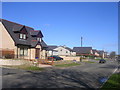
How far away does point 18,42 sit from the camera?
2977 centimetres

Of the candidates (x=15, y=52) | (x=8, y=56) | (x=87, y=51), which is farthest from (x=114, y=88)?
(x=87, y=51)

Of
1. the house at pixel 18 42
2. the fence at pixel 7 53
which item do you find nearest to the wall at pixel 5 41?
the house at pixel 18 42

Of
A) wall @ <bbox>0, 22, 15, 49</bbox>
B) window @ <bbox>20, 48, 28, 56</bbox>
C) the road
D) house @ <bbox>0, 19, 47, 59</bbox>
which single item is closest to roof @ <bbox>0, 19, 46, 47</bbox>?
house @ <bbox>0, 19, 47, 59</bbox>

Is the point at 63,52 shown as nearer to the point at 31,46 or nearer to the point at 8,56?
the point at 31,46

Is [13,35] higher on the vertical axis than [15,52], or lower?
higher

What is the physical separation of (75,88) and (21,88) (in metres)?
3.22

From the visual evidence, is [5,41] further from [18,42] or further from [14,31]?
[14,31]

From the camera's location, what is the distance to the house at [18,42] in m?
29.1

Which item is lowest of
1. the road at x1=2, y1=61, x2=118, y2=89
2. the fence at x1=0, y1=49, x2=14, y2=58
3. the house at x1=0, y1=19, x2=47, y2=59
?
the road at x1=2, y1=61, x2=118, y2=89

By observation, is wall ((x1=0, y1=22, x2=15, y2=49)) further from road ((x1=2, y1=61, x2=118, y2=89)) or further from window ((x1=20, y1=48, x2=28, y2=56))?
road ((x1=2, y1=61, x2=118, y2=89))

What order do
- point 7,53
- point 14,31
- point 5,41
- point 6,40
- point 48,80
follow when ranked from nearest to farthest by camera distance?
point 48,80 → point 7,53 → point 6,40 → point 5,41 → point 14,31

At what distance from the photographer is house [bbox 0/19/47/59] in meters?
29.1

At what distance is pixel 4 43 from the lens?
29.8 metres

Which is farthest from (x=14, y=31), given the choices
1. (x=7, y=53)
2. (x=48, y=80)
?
(x=48, y=80)
